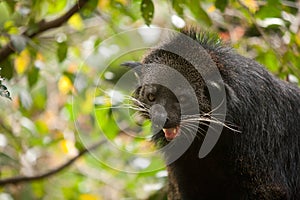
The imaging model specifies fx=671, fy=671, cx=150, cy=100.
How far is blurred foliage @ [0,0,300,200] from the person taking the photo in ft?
14.1

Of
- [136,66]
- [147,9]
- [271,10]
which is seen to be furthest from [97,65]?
[271,10]

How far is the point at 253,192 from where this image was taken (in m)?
3.67

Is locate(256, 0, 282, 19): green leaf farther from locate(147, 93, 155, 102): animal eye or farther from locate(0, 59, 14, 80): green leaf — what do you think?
locate(0, 59, 14, 80): green leaf

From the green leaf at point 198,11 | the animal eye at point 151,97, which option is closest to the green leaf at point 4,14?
the green leaf at point 198,11

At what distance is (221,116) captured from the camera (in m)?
3.57

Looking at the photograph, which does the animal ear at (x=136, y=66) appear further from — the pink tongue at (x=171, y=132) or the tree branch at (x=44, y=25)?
the tree branch at (x=44, y=25)

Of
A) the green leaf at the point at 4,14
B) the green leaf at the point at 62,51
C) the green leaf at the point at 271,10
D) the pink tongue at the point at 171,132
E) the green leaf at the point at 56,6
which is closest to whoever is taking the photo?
the pink tongue at the point at 171,132

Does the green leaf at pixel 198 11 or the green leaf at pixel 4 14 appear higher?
the green leaf at pixel 198 11

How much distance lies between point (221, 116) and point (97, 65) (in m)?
2.08

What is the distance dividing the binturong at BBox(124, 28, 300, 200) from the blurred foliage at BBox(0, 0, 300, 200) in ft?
1.27

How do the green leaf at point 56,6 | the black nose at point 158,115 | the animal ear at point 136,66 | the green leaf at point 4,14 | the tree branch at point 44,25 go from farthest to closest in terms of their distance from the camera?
the green leaf at point 56,6, the green leaf at point 4,14, the tree branch at point 44,25, the animal ear at point 136,66, the black nose at point 158,115

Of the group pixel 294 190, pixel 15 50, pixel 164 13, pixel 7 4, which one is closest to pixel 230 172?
pixel 294 190

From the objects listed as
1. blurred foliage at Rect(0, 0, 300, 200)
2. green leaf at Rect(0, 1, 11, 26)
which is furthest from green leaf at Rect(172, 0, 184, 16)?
green leaf at Rect(0, 1, 11, 26)

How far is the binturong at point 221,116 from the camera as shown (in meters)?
3.57
